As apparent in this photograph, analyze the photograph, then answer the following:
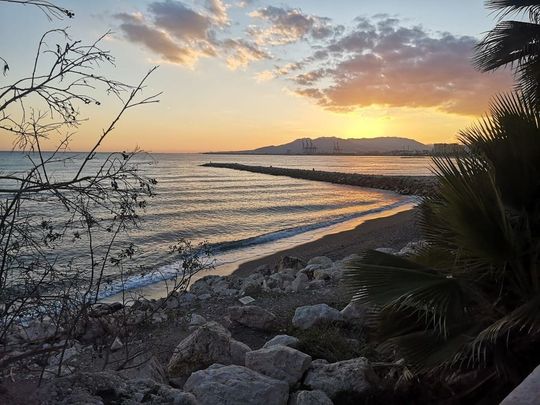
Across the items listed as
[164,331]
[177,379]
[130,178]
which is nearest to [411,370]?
[177,379]

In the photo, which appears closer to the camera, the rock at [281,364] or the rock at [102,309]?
the rock at [102,309]

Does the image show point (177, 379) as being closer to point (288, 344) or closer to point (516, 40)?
point (288, 344)

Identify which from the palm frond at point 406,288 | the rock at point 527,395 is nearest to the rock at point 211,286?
the palm frond at point 406,288

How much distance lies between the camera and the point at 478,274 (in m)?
3.60

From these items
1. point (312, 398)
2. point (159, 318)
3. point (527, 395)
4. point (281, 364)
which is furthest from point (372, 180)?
point (527, 395)

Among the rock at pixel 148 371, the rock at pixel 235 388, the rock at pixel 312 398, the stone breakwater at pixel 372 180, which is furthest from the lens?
the stone breakwater at pixel 372 180

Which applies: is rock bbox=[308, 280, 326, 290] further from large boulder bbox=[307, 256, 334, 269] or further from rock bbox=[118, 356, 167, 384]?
rock bbox=[118, 356, 167, 384]

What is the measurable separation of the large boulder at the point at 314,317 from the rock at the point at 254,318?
0.35 meters

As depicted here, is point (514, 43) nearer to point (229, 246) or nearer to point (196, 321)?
point (196, 321)

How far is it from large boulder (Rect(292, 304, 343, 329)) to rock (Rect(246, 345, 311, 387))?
170cm

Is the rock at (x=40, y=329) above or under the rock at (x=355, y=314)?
above

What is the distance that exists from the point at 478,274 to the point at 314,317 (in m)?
3.00

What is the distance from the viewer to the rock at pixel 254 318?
6535 mm

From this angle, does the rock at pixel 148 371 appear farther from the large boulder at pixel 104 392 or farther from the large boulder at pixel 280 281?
the large boulder at pixel 280 281
